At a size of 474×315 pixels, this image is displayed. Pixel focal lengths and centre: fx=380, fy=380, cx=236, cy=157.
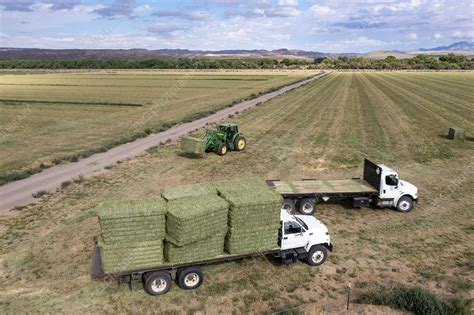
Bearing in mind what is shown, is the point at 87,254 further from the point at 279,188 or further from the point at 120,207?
the point at 279,188

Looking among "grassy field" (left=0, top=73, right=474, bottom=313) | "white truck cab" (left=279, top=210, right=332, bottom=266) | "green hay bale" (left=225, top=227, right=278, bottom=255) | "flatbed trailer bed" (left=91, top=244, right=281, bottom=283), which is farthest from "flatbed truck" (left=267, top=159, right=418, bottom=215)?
"flatbed trailer bed" (left=91, top=244, right=281, bottom=283)

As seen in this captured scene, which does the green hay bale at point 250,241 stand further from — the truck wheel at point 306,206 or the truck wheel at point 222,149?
→ the truck wheel at point 222,149

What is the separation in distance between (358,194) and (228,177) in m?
8.63

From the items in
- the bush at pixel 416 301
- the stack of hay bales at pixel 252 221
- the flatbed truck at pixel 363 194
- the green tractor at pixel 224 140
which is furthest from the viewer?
the green tractor at pixel 224 140

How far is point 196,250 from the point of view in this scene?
1252 centimetres

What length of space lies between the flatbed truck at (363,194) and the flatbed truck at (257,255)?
3.59m

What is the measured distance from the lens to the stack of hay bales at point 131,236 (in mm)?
11773

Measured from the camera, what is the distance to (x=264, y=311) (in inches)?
460

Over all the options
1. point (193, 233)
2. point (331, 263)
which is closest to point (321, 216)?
point (331, 263)

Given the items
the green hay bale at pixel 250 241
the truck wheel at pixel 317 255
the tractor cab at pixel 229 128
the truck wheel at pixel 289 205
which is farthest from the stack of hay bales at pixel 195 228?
A: the tractor cab at pixel 229 128

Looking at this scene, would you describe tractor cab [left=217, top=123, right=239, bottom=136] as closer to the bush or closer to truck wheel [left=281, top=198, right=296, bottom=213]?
truck wheel [left=281, top=198, right=296, bottom=213]

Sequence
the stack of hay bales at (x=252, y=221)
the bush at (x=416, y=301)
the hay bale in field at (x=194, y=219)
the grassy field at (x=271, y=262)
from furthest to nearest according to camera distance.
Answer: the stack of hay bales at (x=252, y=221)
the grassy field at (x=271, y=262)
the hay bale in field at (x=194, y=219)
the bush at (x=416, y=301)

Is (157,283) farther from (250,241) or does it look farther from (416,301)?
(416,301)

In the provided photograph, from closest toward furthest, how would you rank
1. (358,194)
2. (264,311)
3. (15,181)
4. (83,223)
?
(264,311), (83,223), (358,194), (15,181)
